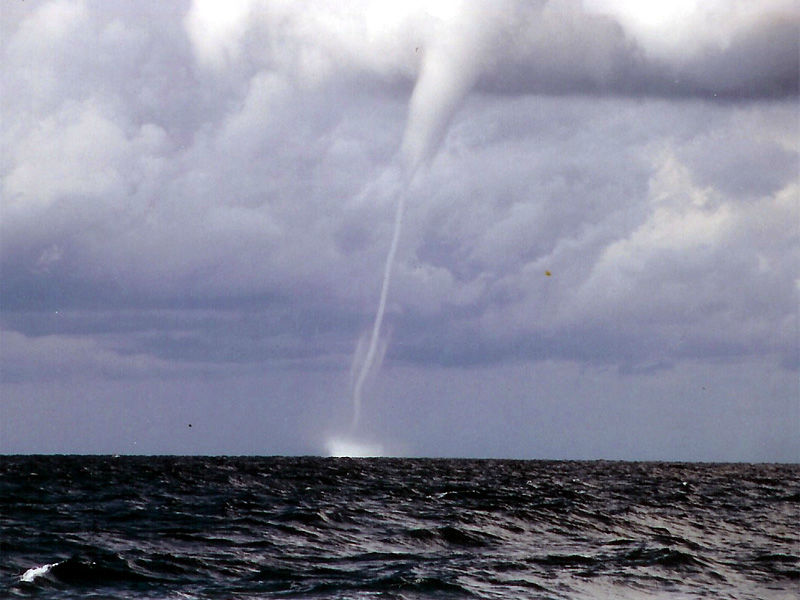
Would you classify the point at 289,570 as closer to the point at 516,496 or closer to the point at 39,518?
the point at 39,518

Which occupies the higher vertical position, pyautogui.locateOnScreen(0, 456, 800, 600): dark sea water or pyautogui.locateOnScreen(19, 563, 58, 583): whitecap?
pyautogui.locateOnScreen(0, 456, 800, 600): dark sea water

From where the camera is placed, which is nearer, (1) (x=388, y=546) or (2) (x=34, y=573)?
(2) (x=34, y=573)

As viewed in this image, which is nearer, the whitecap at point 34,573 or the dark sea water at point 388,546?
the whitecap at point 34,573

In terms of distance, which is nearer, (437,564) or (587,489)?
(437,564)

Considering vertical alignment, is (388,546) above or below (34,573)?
above

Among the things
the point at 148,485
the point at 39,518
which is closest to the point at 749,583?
the point at 39,518

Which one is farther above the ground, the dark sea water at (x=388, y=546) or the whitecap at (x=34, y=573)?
the dark sea water at (x=388, y=546)

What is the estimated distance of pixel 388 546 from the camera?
30.9m

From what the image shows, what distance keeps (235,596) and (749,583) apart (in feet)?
Result: 44.0

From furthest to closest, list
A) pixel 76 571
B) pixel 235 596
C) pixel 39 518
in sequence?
pixel 39 518 < pixel 76 571 < pixel 235 596

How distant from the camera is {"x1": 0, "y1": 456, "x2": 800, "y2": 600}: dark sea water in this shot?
23797 millimetres

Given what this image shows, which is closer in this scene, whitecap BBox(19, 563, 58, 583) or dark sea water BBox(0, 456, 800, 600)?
whitecap BBox(19, 563, 58, 583)

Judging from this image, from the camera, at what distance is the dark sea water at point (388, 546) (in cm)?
2380

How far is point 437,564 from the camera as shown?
2714cm
